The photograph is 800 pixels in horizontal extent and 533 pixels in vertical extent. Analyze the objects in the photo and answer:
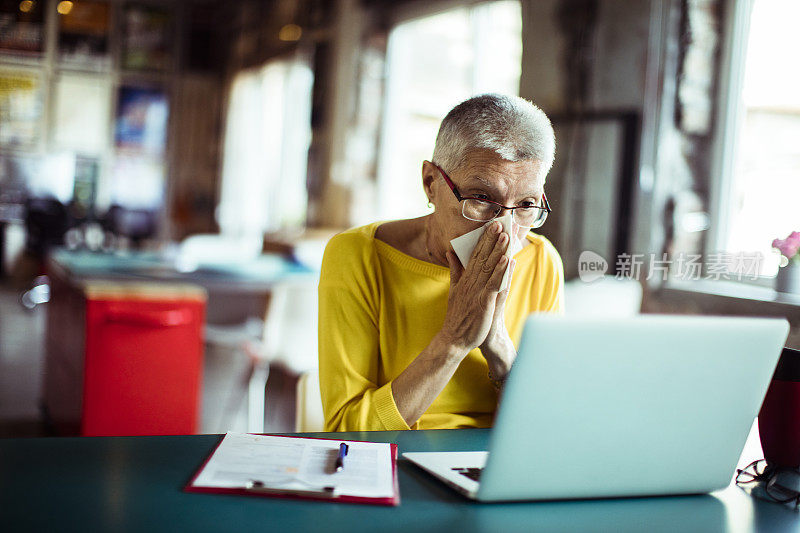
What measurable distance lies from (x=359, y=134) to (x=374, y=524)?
209 inches

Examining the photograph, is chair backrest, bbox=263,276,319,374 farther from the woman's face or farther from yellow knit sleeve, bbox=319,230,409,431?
the woman's face

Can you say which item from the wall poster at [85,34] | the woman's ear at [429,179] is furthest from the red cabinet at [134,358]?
the wall poster at [85,34]

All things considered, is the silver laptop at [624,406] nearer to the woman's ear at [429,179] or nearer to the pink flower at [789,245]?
the woman's ear at [429,179]

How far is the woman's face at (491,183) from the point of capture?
1.36 meters

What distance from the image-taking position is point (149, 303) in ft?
9.56

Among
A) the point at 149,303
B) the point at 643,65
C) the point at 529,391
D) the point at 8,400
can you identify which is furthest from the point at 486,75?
the point at 529,391

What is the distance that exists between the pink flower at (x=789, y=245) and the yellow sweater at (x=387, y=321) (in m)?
0.67

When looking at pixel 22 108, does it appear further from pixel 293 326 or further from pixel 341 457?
pixel 341 457

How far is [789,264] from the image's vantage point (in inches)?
70.9

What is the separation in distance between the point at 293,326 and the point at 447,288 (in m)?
1.77

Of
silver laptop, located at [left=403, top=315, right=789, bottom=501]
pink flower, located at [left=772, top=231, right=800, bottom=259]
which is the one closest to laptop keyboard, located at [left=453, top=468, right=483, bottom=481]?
silver laptop, located at [left=403, top=315, right=789, bottom=501]

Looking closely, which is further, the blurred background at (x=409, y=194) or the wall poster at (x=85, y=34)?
the wall poster at (x=85, y=34)

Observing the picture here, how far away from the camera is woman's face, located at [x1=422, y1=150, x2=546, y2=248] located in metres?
1.36

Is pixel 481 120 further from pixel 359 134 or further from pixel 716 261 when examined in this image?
pixel 359 134
